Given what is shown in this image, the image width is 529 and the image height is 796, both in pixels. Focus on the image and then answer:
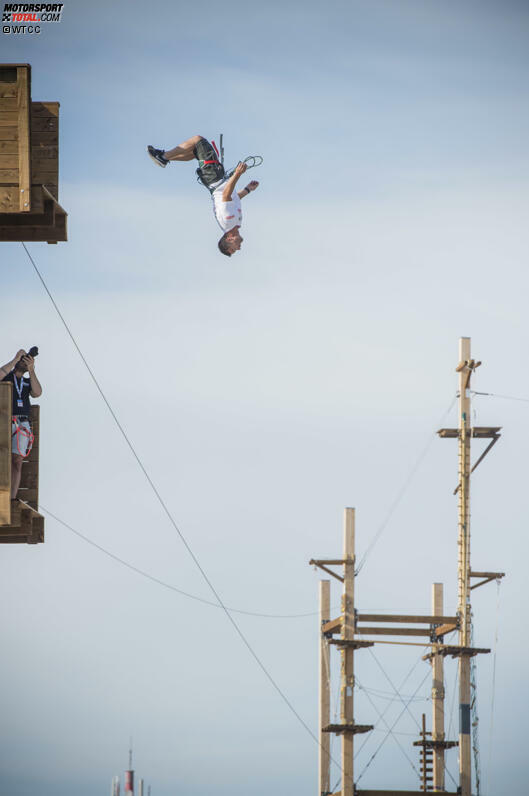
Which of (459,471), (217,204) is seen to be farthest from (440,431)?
(217,204)

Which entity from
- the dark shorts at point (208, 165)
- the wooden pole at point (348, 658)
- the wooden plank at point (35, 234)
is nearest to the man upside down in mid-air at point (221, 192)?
the dark shorts at point (208, 165)

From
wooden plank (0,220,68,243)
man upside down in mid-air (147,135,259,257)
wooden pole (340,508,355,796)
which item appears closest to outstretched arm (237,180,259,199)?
man upside down in mid-air (147,135,259,257)

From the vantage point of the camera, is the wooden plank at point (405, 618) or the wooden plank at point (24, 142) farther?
the wooden plank at point (405, 618)

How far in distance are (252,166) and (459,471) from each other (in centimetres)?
1659

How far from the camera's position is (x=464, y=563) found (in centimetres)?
4256

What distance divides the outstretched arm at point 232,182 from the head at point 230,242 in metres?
0.57

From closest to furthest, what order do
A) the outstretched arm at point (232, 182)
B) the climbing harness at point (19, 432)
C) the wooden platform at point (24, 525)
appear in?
the climbing harness at point (19, 432) < the wooden platform at point (24, 525) < the outstretched arm at point (232, 182)

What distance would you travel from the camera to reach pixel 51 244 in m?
25.5

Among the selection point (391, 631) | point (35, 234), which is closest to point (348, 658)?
point (391, 631)

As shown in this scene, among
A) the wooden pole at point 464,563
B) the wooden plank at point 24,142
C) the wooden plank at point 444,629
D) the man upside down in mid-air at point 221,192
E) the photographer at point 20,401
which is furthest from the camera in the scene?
the wooden plank at point 444,629

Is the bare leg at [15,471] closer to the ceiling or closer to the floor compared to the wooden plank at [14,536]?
closer to the ceiling

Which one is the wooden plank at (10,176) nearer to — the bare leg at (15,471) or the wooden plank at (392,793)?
the bare leg at (15,471)

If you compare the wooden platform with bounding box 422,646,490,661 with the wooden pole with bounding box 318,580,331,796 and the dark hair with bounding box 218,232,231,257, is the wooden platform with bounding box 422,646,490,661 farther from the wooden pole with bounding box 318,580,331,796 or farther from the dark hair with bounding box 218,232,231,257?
the dark hair with bounding box 218,232,231,257

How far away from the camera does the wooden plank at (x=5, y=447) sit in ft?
78.5
